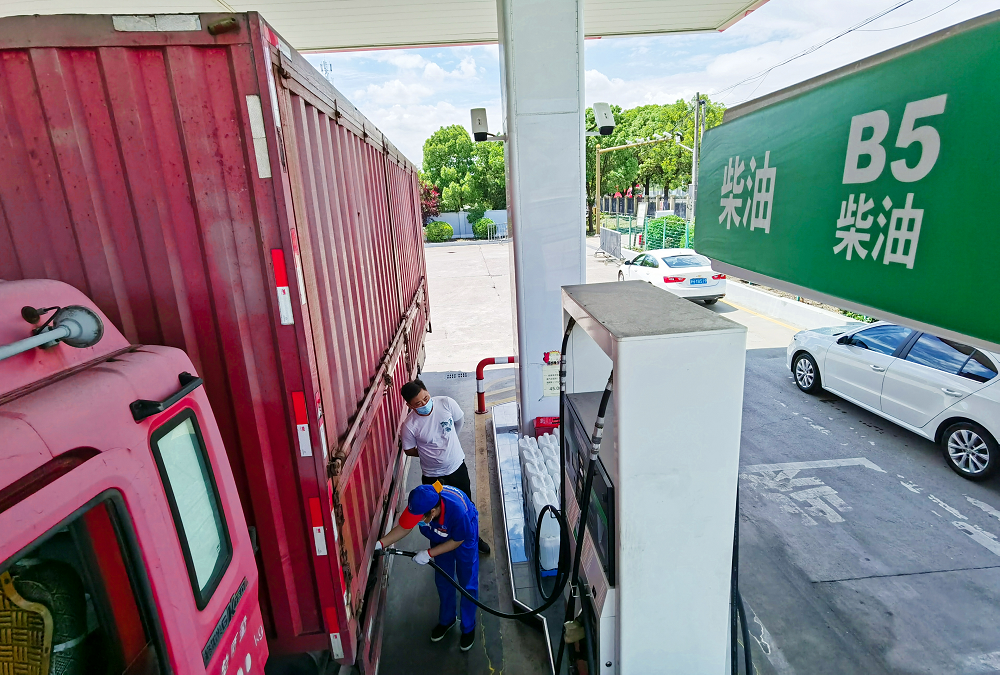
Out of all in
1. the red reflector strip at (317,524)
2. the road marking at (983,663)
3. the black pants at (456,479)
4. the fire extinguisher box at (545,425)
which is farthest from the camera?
the fire extinguisher box at (545,425)

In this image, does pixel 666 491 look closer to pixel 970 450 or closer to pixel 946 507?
pixel 946 507

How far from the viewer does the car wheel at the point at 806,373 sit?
7652 mm

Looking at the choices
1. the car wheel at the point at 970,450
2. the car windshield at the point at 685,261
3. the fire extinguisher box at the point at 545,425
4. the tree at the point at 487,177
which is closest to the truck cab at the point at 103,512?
the fire extinguisher box at the point at 545,425

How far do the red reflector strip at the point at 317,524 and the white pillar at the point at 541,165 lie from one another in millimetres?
3505

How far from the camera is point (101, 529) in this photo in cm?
144

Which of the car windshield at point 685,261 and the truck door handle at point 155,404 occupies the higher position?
the truck door handle at point 155,404

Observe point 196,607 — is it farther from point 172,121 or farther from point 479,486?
point 479,486

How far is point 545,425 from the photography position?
589cm

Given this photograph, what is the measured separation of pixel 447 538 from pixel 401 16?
7.66 m

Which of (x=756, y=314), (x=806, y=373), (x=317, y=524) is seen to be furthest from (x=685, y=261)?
(x=317, y=524)

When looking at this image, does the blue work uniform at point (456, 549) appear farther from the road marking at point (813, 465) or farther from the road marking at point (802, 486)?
the road marking at point (813, 465)

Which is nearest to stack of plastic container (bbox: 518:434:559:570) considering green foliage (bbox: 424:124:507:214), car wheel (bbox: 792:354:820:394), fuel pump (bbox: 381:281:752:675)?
fuel pump (bbox: 381:281:752:675)

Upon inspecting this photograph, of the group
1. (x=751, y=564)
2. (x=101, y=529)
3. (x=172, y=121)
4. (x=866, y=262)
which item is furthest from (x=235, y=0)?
(x=751, y=564)

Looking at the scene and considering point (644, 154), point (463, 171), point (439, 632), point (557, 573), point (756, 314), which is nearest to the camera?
point (557, 573)
